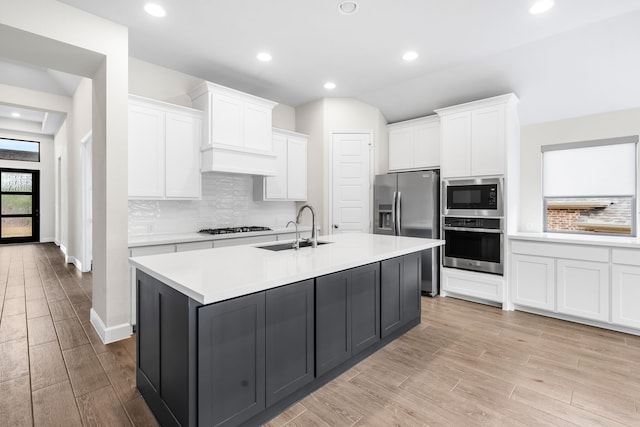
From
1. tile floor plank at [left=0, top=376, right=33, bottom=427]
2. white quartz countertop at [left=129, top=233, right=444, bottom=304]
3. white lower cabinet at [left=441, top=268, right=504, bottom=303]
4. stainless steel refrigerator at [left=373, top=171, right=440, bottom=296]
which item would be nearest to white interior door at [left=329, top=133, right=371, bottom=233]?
stainless steel refrigerator at [left=373, top=171, right=440, bottom=296]

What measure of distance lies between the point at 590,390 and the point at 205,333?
2547 mm

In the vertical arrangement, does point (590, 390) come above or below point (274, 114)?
below

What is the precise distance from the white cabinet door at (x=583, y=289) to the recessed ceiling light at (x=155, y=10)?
4601 mm

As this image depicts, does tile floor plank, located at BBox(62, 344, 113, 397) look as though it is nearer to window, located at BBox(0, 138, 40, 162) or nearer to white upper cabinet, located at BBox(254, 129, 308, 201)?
white upper cabinet, located at BBox(254, 129, 308, 201)

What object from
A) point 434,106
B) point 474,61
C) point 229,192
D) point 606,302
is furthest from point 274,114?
point 606,302

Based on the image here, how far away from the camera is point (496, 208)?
3781 mm

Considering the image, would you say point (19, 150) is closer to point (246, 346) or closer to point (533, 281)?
point (246, 346)

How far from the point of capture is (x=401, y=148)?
4973mm

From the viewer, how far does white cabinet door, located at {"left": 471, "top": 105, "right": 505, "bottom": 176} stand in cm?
376

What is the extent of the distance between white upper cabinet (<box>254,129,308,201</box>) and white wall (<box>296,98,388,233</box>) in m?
0.16

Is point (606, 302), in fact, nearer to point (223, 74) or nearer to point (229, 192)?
point (229, 192)

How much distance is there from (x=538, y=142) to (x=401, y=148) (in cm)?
179

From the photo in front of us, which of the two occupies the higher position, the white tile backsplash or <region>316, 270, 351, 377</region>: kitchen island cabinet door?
the white tile backsplash

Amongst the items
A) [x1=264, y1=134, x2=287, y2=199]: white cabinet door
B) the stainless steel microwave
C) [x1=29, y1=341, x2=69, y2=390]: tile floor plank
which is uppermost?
[x1=264, y1=134, x2=287, y2=199]: white cabinet door
